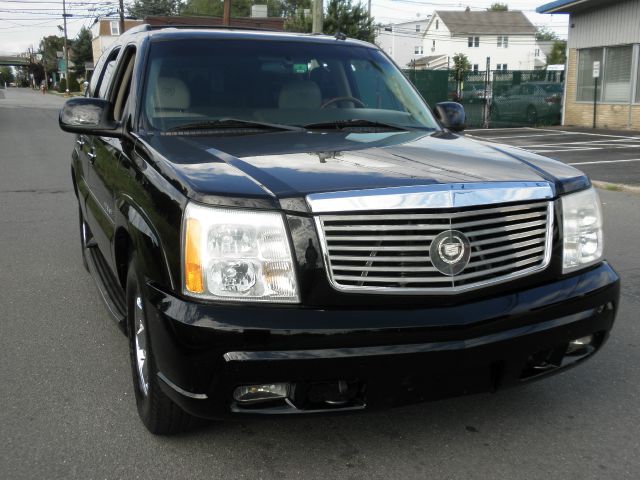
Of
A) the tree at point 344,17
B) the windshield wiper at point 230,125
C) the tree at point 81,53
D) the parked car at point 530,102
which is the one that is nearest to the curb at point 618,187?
the windshield wiper at point 230,125

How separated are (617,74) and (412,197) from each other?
24057 millimetres

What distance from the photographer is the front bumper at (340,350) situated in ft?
8.00

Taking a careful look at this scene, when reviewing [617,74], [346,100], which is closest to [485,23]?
[617,74]

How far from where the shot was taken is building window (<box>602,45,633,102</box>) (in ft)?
76.1

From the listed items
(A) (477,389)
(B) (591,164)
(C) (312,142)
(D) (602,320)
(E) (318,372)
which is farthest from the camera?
(B) (591,164)

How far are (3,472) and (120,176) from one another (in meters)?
1.48

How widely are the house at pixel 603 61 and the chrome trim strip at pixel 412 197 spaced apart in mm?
22642

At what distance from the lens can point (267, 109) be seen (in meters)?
3.86

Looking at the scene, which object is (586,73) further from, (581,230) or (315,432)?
(315,432)

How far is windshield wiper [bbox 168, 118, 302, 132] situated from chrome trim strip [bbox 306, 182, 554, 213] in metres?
1.23

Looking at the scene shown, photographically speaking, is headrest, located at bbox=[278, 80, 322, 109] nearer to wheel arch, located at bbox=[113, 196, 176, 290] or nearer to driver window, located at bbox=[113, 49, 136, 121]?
driver window, located at bbox=[113, 49, 136, 121]

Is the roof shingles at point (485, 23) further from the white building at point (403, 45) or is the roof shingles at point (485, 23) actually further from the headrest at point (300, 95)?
the headrest at point (300, 95)

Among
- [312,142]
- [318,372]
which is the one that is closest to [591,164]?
[312,142]

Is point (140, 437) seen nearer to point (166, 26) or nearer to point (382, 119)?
point (382, 119)
